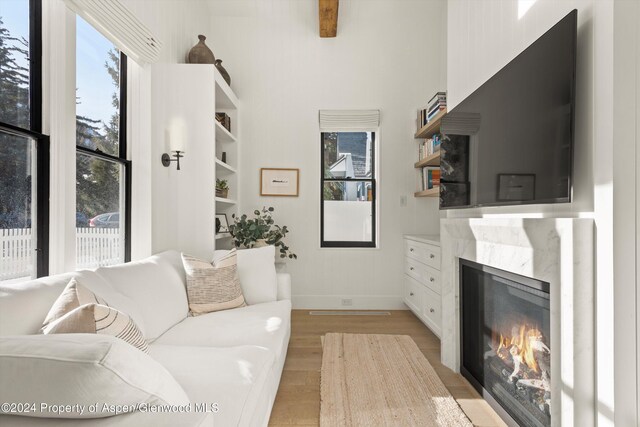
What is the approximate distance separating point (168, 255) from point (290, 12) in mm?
3011

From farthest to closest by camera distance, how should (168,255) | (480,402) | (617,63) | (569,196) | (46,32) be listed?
(168,255)
(480,402)
(46,32)
(569,196)
(617,63)

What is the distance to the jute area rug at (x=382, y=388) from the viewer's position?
179 centimetres

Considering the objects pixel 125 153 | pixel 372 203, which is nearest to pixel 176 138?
pixel 125 153

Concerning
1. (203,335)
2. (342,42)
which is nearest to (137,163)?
(203,335)

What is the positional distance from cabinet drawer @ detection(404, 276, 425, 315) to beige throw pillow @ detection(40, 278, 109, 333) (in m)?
2.67

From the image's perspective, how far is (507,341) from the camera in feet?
5.97

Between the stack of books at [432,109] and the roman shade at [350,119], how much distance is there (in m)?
0.46

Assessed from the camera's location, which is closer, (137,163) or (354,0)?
(137,163)

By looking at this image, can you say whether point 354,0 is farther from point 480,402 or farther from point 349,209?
point 480,402

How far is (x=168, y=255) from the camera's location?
8.16ft

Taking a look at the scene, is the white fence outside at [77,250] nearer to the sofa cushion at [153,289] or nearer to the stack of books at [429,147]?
the sofa cushion at [153,289]

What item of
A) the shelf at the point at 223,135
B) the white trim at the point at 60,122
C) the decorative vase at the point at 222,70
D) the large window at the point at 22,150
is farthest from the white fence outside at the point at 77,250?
the decorative vase at the point at 222,70

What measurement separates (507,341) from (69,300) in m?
1.99

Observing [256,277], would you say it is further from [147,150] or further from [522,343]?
[522,343]
